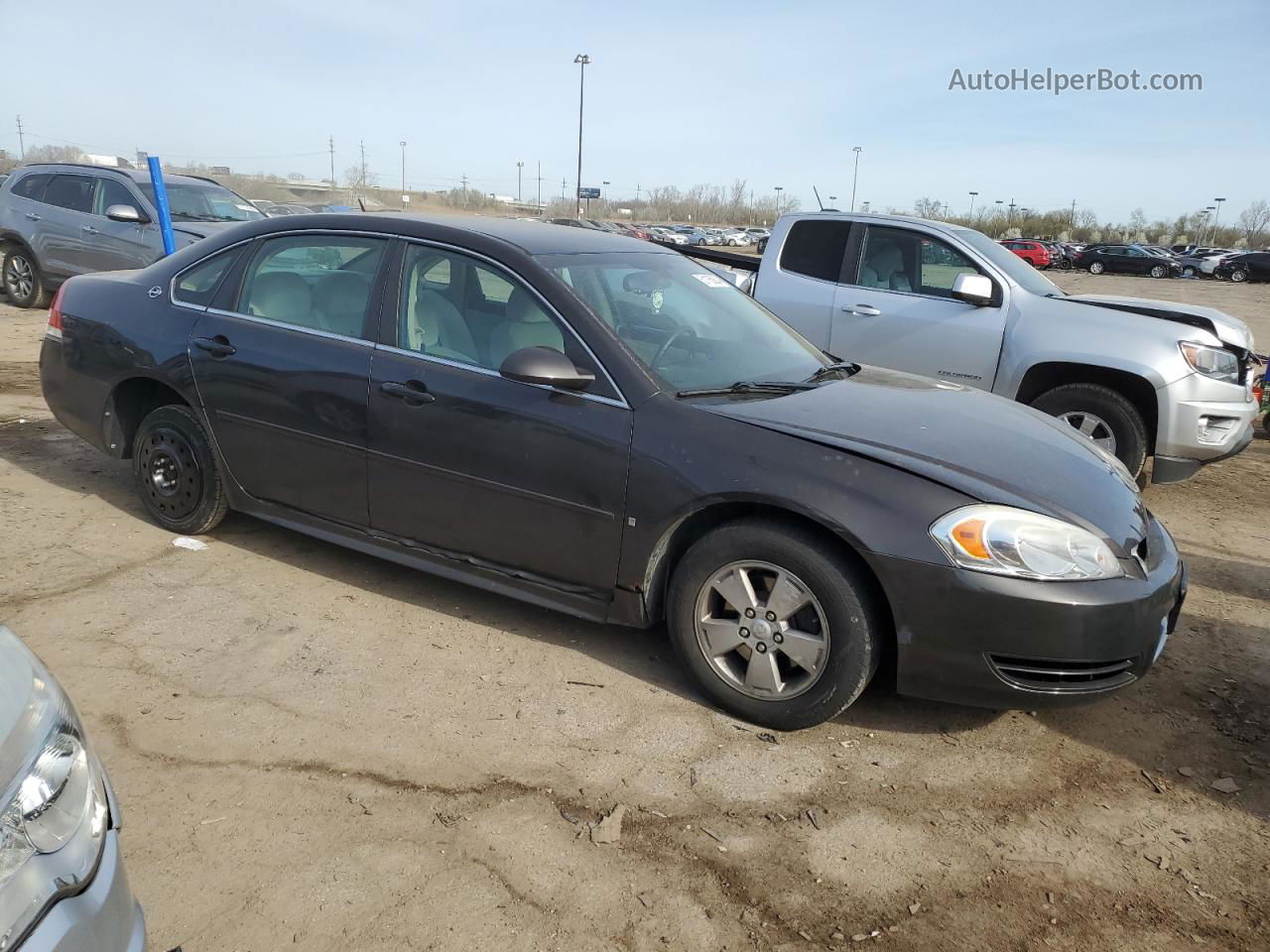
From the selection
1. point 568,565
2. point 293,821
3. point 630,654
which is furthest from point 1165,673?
point 293,821

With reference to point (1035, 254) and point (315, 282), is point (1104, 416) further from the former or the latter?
point (1035, 254)

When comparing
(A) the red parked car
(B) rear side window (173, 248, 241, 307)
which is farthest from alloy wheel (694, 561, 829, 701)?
(A) the red parked car

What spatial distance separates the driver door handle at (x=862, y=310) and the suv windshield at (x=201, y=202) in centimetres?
735

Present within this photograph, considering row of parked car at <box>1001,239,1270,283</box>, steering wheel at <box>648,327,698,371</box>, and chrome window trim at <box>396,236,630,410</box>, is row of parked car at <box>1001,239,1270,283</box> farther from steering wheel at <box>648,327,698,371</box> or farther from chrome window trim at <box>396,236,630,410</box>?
chrome window trim at <box>396,236,630,410</box>

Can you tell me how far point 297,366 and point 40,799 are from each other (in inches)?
110

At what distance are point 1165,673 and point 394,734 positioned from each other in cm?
301

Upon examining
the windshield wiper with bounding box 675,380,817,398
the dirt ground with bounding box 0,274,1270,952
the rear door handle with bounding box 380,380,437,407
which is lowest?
the dirt ground with bounding box 0,274,1270,952

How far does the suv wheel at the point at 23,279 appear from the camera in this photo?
12.1 m

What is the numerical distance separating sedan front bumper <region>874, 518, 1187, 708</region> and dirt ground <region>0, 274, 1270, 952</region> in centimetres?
32

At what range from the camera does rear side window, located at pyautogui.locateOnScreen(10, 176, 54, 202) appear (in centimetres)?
1195

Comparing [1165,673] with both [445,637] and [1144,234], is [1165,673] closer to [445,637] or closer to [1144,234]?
[445,637]

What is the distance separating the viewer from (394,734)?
126 inches

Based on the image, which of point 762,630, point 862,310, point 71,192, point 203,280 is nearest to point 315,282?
point 203,280

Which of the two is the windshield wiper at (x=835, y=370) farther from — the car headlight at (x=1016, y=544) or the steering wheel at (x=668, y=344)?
the car headlight at (x=1016, y=544)
